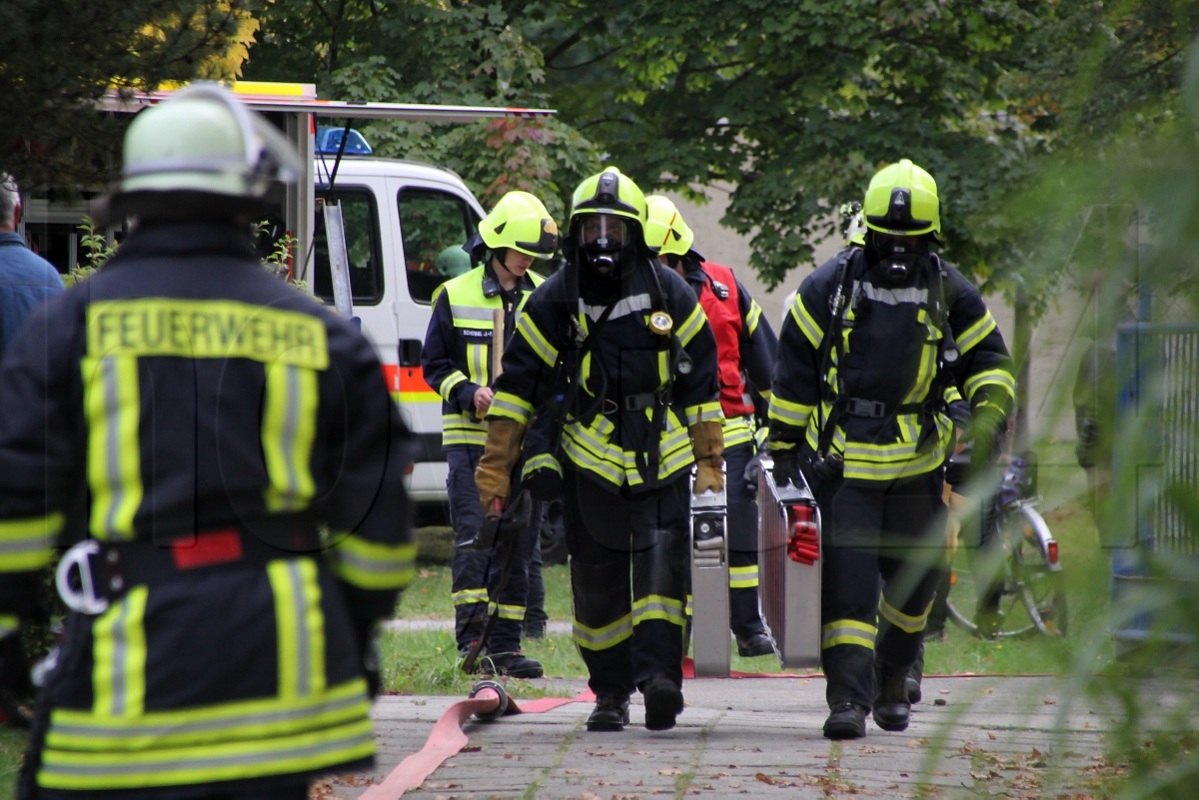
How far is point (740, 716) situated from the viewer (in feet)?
20.2

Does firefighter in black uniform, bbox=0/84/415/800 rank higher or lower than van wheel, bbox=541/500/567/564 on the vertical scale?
higher

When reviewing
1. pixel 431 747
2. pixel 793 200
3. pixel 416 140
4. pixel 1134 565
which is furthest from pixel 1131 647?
pixel 793 200

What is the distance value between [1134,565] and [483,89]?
13.5 m

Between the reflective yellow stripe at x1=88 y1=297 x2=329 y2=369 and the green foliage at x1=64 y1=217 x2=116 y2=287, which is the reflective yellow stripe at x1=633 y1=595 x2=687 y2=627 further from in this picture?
the reflective yellow stripe at x1=88 y1=297 x2=329 y2=369

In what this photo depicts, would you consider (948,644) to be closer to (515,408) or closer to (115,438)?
(515,408)

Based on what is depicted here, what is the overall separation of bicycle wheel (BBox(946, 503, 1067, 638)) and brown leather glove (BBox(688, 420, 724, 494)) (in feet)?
14.9

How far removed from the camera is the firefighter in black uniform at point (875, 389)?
5.55 meters

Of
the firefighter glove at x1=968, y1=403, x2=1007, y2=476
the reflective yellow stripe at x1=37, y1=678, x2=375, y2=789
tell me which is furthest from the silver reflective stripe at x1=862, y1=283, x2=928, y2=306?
the firefighter glove at x1=968, y1=403, x2=1007, y2=476

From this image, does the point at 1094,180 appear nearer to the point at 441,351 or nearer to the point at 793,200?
the point at 441,351

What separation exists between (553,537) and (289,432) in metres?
8.98

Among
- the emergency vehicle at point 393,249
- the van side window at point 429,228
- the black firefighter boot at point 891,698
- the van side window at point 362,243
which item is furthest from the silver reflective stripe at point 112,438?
the van side window at point 429,228

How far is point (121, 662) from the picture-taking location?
89.4 inches

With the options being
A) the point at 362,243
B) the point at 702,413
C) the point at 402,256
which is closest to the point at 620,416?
the point at 702,413

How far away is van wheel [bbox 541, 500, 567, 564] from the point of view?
10.9 m
